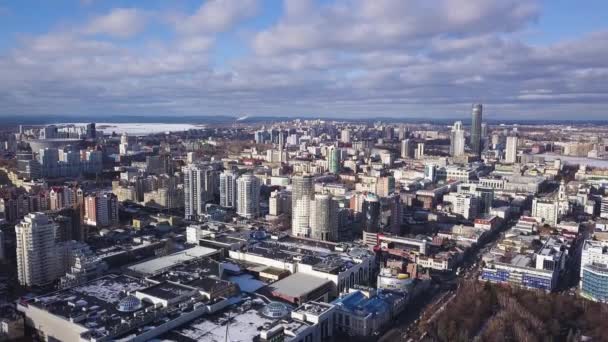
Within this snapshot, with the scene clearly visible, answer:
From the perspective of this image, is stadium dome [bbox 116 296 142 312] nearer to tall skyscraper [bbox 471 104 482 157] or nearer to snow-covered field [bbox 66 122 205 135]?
tall skyscraper [bbox 471 104 482 157]

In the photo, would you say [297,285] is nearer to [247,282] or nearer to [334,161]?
[247,282]

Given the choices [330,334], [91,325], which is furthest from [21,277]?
[330,334]

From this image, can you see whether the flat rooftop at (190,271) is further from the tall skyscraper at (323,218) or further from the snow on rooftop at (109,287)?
the tall skyscraper at (323,218)

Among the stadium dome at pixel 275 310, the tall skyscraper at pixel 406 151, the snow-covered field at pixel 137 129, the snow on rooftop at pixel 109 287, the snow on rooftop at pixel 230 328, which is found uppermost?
the snow-covered field at pixel 137 129

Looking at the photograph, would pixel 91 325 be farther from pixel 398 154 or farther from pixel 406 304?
pixel 398 154

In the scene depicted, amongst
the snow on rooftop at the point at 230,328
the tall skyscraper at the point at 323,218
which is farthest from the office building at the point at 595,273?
the snow on rooftop at the point at 230,328
